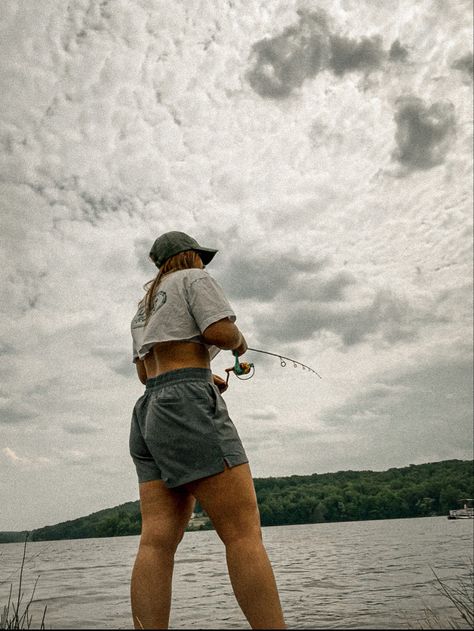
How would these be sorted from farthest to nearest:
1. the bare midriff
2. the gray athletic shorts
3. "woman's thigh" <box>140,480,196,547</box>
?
the bare midriff < "woman's thigh" <box>140,480,196,547</box> < the gray athletic shorts

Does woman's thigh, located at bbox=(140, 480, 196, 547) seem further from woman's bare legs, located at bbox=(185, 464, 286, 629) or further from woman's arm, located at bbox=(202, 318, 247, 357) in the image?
woman's arm, located at bbox=(202, 318, 247, 357)

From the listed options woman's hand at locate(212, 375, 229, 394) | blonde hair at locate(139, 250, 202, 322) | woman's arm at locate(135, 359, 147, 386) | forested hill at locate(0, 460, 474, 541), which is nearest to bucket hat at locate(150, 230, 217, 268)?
blonde hair at locate(139, 250, 202, 322)

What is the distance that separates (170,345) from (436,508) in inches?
3063

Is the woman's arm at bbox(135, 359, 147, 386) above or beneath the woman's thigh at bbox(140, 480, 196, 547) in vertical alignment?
above

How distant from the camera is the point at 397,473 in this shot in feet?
249

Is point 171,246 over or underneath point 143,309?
over

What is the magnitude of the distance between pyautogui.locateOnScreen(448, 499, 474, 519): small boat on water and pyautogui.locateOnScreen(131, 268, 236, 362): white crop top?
7036 cm

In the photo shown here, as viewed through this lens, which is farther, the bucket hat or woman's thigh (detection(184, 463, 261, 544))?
the bucket hat

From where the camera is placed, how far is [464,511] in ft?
224

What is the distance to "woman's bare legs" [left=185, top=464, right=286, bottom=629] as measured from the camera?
2100mm

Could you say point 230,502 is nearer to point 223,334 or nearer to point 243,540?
point 243,540

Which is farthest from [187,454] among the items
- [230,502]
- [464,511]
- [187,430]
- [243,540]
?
[464,511]

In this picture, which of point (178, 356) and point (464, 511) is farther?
point (464, 511)

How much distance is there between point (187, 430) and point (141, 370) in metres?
0.65
